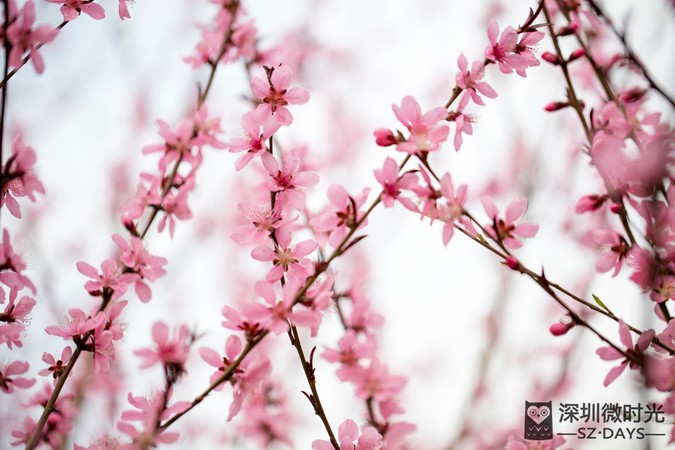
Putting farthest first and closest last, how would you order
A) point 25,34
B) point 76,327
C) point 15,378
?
point 15,378 → point 76,327 → point 25,34

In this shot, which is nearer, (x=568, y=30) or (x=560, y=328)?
(x=560, y=328)

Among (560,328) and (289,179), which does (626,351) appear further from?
(289,179)

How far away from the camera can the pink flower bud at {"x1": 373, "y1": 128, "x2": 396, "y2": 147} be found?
3.54 ft

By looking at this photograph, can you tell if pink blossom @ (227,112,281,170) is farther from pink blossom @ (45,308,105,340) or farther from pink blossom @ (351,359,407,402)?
pink blossom @ (351,359,407,402)

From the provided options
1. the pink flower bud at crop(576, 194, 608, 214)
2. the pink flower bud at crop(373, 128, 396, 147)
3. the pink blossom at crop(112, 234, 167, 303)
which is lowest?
the pink blossom at crop(112, 234, 167, 303)

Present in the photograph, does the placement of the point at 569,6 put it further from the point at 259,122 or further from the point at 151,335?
the point at 151,335

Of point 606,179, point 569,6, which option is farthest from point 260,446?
point 569,6

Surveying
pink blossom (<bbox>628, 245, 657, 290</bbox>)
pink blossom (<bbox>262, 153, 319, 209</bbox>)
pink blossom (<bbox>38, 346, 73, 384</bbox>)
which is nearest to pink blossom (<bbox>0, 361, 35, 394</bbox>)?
pink blossom (<bbox>38, 346, 73, 384</bbox>)

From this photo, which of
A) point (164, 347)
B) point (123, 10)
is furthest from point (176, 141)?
point (164, 347)

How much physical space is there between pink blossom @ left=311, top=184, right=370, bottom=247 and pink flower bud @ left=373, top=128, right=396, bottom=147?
0.36ft

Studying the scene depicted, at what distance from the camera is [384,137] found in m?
1.08

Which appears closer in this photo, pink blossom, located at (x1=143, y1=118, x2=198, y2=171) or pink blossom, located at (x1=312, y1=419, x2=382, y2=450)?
pink blossom, located at (x1=312, y1=419, x2=382, y2=450)

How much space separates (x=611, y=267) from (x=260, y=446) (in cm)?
146

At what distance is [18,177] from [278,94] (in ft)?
1.91
